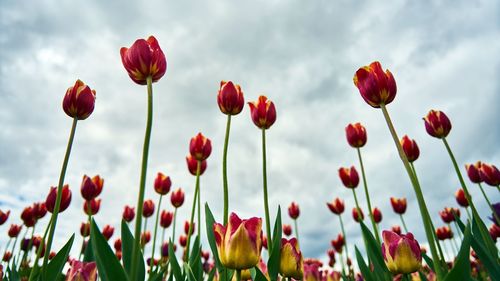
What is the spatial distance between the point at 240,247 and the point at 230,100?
1640 mm

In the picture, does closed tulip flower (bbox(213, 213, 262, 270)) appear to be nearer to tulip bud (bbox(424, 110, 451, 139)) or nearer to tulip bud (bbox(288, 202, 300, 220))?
tulip bud (bbox(424, 110, 451, 139))

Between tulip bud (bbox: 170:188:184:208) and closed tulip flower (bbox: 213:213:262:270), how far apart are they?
427cm

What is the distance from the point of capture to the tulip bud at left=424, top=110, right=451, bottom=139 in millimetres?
3699

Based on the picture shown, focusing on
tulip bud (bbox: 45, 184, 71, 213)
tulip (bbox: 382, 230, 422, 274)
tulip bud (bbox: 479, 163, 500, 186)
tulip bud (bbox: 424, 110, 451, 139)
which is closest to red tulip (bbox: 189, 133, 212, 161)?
tulip bud (bbox: 45, 184, 71, 213)

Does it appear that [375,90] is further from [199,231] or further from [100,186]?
[100,186]

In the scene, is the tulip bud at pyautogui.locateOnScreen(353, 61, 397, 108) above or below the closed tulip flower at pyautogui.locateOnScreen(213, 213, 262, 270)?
above

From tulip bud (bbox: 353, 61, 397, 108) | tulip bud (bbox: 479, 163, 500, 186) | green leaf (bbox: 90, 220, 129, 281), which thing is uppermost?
tulip bud (bbox: 479, 163, 500, 186)

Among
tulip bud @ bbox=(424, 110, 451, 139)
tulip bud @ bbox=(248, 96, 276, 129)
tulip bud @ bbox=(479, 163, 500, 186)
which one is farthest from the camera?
tulip bud @ bbox=(479, 163, 500, 186)

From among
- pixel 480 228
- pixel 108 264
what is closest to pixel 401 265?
pixel 480 228

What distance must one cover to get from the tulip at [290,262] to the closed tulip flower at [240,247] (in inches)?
17.7

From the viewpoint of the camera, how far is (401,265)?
227cm

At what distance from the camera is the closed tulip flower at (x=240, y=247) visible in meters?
1.87

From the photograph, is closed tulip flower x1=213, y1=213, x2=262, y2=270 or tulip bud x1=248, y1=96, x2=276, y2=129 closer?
closed tulip flower x1=213, y1=213, x2=262, y2=270

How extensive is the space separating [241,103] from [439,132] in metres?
2.33
